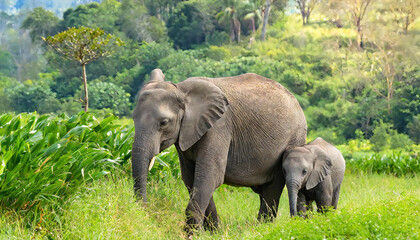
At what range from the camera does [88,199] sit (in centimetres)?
559

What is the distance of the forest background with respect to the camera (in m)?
33.3

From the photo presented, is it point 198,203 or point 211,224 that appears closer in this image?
point 198,203

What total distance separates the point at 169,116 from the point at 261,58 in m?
38.6

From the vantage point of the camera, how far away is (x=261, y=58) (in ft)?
142

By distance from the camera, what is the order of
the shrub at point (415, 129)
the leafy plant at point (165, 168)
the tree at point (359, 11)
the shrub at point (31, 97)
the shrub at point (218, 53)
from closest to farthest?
the leafy plant at point (165, 168) < the shrub at point (415, 129) < the tree at point (359, 11) < the shrub at point (31, 97) < the shrub at point (218, 53)

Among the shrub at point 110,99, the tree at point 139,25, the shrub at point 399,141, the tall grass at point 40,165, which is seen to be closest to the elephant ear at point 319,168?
the tall grass at point 40,165

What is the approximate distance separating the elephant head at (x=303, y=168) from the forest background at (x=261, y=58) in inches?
882

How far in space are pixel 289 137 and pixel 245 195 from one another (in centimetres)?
300

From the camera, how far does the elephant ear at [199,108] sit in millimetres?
5312

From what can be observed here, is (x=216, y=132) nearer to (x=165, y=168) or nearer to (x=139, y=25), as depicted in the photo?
(x=165, y=168)

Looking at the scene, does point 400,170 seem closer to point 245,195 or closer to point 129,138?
point 245,195

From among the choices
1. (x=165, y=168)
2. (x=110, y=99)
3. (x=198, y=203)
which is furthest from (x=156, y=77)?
(x=110, y=99)

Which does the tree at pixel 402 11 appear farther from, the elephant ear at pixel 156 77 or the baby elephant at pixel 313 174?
the elephant ear at pixel 156 77

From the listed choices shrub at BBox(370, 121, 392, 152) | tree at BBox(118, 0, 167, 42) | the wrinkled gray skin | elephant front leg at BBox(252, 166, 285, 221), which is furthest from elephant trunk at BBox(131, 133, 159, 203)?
tree at BBox(118, 0, 167, 42)
